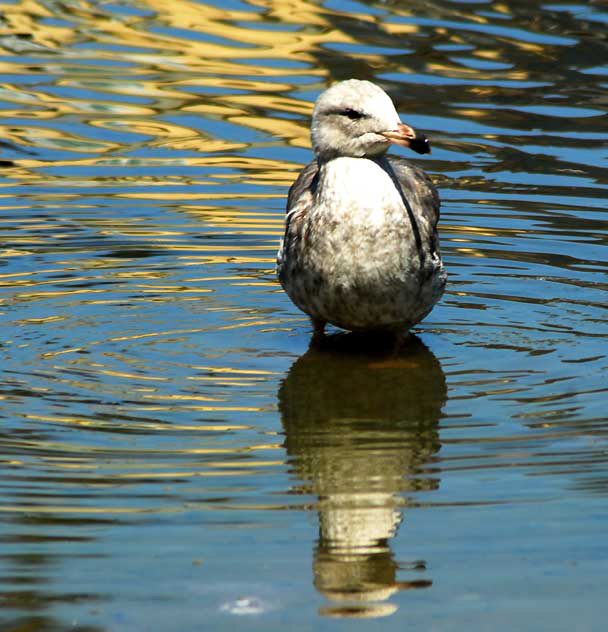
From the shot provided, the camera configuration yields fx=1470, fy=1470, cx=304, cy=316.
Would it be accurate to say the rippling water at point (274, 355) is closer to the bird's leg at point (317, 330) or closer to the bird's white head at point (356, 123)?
the bird's leg at point (317, 330)

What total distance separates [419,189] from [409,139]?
126 cm

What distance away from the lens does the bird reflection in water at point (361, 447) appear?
5.20 m

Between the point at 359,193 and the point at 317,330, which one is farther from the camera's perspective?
the point at 317,330

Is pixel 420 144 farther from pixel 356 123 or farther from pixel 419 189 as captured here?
pixel 419 189

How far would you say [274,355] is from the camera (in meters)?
8.20

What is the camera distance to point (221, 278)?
9664 millimetres

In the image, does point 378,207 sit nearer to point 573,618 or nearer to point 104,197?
point 573,618

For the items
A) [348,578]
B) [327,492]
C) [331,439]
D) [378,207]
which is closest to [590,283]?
[378,207]

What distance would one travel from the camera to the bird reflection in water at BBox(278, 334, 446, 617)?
5.20 m

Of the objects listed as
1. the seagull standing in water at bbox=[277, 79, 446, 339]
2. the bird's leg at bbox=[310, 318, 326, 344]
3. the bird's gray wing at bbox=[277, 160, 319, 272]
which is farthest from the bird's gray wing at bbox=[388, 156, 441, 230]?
the bird's leg at bbox=[310, 318, 326, 344]

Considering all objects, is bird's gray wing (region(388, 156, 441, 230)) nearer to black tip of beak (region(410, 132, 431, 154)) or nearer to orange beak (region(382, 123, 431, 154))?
orange beak (region(382, 123, 431, 154))

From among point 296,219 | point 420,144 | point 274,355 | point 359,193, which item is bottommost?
point 274,355

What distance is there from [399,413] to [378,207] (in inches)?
45.4

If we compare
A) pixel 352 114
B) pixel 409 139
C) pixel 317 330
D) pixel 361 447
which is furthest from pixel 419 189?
pixel 361 447
